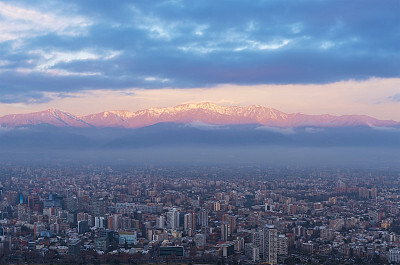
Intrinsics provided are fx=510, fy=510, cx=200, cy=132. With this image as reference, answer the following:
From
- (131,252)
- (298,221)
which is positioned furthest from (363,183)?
(131,252)

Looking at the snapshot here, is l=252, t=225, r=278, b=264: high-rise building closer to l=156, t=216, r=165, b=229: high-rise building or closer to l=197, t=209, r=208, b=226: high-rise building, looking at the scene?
l=197, t=209, r=208, b=226: high-rise building

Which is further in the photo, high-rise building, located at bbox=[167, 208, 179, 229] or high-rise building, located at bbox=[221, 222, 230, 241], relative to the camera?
high-rise building, located at bbox=[167, 208, 179, 229]

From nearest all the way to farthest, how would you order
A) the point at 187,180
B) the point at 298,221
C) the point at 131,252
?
Answer: the point at 131,252, the point at 298,221, the point at 187,180

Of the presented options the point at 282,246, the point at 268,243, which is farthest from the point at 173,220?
the point at 282,246

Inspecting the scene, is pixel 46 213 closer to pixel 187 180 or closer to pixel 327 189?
pixel 187 180

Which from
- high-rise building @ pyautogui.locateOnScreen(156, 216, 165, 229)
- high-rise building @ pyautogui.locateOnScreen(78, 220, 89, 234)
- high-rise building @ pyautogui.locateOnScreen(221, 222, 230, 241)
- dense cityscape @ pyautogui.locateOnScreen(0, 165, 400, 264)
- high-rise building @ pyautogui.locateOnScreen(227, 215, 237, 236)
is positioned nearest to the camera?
dense cityscape @ pyautogui.locateOnScreen(0, 165, 400, 264)

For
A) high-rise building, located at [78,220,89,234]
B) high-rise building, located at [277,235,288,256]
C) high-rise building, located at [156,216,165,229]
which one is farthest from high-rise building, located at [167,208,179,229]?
high-rise building, located at [277,235,288,256]

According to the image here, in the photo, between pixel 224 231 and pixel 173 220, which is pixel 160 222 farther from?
pixel 224 231

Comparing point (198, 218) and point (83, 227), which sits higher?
point (198, 218)
